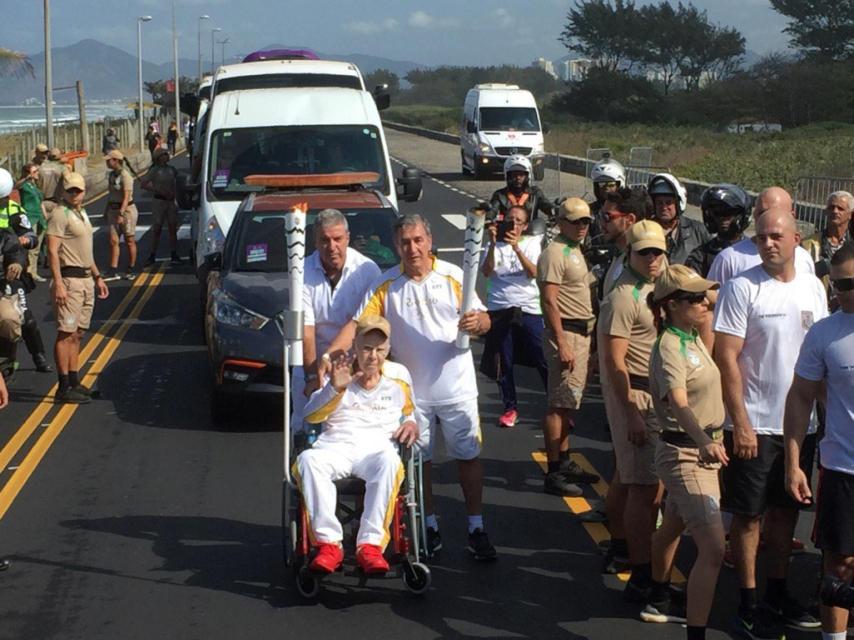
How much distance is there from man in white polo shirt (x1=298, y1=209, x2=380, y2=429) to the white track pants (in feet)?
2.61

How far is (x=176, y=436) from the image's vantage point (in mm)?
11266

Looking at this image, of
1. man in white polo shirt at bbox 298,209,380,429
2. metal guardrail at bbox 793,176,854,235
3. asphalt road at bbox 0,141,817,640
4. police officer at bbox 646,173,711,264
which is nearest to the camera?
asphalt road at bbox 0,141,817,640

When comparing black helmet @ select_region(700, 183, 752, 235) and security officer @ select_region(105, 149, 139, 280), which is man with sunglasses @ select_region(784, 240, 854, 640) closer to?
black helmet @ select_region(700, 183, 752, 235)

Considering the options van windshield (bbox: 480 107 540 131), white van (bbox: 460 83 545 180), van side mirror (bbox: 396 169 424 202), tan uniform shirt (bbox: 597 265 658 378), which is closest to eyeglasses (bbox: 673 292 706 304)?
tan uniform shirt (bbox: 597 265 658 378)

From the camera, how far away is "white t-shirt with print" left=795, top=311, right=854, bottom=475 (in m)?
6.00

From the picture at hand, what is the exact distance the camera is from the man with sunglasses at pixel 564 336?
370 inches

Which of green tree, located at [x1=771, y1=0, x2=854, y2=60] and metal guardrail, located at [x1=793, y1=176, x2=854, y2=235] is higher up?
green tree, located at [x1=771, y1=0, x2=854, y2=60]

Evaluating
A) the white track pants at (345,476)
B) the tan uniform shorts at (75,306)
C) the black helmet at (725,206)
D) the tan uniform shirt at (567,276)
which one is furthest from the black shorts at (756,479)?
the tan uniform shorts at (75,306)

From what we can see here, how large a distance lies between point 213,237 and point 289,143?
5.54 ft

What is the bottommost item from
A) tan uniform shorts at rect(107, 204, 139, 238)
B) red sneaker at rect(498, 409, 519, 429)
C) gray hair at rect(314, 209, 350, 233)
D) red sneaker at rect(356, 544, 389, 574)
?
red sneaker at rect(498, 409, 519, 429)

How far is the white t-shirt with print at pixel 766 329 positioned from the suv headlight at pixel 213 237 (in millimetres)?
8696

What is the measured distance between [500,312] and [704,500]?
4.66 meters

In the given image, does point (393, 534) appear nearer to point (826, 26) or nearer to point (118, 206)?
point (118, 206)

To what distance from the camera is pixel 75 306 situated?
12.3 metres
